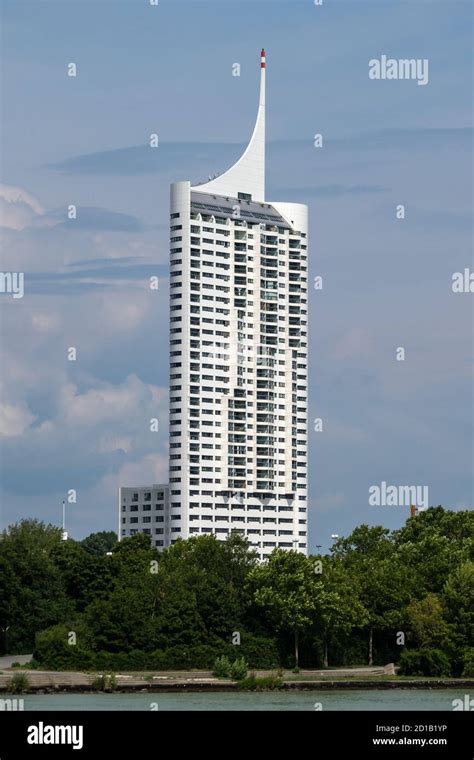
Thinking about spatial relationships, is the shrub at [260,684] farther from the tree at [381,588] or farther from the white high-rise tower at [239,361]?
the white high-rise tower at [239,361]

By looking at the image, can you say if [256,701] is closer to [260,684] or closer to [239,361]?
[260,684]

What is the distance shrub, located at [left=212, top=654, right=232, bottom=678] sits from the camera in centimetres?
7481

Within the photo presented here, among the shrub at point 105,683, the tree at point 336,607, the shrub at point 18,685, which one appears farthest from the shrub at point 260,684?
the shrub at point 18,685

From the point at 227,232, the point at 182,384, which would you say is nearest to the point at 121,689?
the point at 182,384

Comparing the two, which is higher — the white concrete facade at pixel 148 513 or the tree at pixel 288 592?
the white concrete facade at pixel 148 513

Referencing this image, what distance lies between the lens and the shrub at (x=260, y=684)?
237ft

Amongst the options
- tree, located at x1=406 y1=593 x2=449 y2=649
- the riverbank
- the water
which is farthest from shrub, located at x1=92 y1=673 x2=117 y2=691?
tree, located at x1=406 y1=593 x2=449 y2=649

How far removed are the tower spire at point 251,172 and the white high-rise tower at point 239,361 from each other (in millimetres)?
134

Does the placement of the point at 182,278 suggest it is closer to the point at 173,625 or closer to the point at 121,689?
the point at 173,625

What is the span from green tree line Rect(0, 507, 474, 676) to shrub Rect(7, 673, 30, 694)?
7.76 metres

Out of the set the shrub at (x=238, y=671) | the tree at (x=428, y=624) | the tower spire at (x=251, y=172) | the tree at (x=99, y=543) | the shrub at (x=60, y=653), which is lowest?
the shrub at (x=238, y=671)

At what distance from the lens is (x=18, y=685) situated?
67375 millimetres

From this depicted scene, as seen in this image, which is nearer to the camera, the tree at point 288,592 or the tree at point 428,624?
the tree at point 288,592
